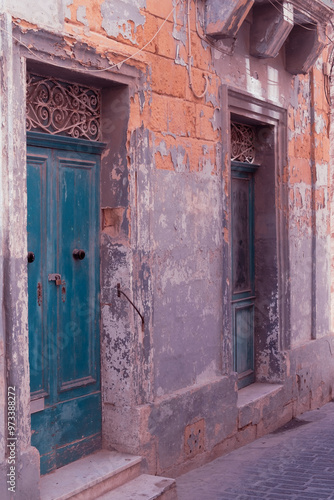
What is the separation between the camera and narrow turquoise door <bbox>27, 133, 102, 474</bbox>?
4.48 meters

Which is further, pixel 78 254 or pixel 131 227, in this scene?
pixel 131 227

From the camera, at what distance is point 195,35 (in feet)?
18.5

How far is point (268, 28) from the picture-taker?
6.48 m

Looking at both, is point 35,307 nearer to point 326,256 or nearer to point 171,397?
point 171,397

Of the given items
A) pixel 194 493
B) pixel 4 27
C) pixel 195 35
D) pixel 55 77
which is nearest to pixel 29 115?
pixel 55 77

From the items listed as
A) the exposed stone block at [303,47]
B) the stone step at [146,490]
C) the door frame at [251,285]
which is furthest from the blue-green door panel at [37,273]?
the exposed stone block at [303,47]

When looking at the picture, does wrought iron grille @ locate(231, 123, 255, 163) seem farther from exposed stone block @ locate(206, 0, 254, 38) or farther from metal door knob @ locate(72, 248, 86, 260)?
metal door knob @ locate(72, 248, 86, 260)

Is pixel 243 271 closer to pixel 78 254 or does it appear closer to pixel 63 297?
pixel 78 254

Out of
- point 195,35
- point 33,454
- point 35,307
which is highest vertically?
point 195,35

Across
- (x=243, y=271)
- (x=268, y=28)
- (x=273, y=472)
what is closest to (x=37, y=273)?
(x=273, y=472)

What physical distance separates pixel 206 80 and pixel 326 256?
3.31 meters

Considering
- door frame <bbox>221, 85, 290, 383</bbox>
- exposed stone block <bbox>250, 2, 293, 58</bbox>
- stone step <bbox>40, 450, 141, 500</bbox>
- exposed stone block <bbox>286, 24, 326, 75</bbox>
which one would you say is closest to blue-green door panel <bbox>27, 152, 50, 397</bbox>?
stone step <bbox>40, 450, 141, 500</bbox>

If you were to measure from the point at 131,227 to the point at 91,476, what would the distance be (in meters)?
1.66

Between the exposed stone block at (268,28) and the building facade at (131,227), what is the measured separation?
0.02 meters
